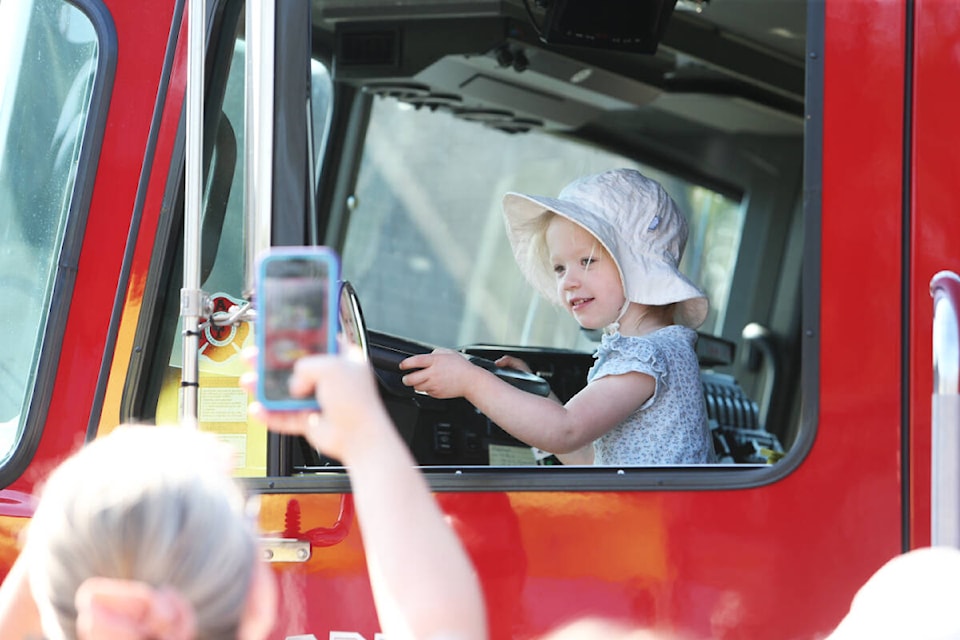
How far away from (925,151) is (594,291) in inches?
30.2

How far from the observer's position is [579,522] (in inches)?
72.1

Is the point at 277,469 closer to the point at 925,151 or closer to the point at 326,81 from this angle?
the point at 925,151

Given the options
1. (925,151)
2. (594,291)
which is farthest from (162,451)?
(594,291)

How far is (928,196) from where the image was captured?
1.79 m

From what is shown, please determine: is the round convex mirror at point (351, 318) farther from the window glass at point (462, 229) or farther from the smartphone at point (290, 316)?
the window glass at point (462, 229)

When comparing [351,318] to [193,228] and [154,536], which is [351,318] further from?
[154,536]

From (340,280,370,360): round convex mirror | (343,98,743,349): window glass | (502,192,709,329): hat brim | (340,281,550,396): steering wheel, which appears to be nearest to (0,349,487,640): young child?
(340,280,370,360): round convex mirror

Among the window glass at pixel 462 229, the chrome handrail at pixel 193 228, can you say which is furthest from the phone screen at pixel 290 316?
the window glass at pixel 462 229

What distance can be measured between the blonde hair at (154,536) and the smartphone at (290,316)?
3.5 inches

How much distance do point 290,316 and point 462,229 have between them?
7061 mm

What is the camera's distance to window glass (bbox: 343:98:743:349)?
5.50m

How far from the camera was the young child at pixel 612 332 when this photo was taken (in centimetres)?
213

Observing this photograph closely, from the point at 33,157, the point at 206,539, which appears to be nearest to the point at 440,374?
the point at 33,157

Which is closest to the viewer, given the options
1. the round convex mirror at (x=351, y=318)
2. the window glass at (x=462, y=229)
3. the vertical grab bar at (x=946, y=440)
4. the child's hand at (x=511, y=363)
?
the vertical grab bar at (x=946, y=440)
